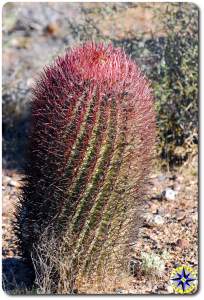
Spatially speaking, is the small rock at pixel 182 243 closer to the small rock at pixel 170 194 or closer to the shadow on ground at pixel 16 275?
the small rock at pixel 170 194

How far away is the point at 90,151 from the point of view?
3.01 meters

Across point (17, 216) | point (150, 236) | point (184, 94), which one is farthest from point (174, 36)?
point (17, 216)

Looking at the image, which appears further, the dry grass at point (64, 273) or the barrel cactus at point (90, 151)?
the dry grass at point (64, 273)

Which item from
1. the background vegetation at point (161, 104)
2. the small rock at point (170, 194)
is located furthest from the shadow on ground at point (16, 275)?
the small rock at point (170, 194)

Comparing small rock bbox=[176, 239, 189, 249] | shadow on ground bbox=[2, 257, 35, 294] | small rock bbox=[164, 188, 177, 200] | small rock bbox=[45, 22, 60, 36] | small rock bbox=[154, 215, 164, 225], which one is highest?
small rock bbox=[45, 22, 60, 36]

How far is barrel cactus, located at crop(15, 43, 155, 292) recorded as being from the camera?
2.99 meters

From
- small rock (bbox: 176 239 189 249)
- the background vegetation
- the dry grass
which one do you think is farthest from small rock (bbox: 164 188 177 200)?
the dry grass

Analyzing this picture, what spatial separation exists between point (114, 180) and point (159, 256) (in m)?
1.11

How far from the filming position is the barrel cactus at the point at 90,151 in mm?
2986

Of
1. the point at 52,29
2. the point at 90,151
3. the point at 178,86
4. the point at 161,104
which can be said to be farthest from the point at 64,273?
the point at 52,29

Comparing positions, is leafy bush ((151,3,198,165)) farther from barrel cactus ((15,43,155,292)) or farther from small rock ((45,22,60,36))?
small rock ((45,22,60,36))

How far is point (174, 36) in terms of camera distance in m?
5.41

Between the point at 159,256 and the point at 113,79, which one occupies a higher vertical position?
the point at 113,79

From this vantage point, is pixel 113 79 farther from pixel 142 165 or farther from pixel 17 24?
pixel 17 24
